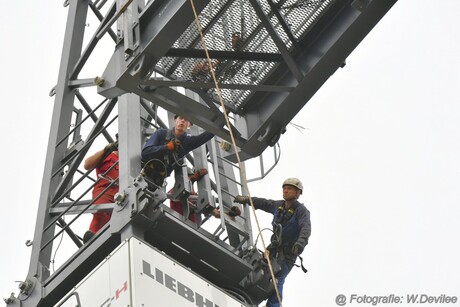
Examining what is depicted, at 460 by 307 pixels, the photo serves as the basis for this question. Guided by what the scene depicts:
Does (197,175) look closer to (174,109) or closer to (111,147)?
(111,147)

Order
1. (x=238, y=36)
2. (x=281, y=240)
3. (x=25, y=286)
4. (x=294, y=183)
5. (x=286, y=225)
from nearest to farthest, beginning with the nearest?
(x=238, y=36)
(x=25, y=286)
(x=281, y=240)
(x=286, y=225)
(x=294, y=183)

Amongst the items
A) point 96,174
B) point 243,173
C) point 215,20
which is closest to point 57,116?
point 96,174

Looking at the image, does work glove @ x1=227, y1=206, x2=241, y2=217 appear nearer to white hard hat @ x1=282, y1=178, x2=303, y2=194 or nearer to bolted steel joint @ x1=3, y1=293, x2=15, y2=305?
white hard hat @ x1=282, y1=178, x2=303, y2=194

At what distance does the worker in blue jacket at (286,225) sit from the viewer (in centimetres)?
2253

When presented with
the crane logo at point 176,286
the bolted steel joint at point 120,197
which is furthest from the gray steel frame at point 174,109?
the crane logo at point 176,286

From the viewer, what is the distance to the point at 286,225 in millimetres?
22844


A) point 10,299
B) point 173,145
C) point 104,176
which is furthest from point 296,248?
point 10,299

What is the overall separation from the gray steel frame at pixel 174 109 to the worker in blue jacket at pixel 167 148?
0.20 meters

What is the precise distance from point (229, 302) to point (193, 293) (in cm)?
80

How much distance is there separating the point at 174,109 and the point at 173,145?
3.82 ft

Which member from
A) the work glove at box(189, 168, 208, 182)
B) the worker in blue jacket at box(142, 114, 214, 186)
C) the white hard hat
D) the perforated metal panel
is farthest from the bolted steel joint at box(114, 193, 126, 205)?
the white hard hat

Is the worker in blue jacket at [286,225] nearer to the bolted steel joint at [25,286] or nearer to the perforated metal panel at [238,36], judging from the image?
the perforated metal panel at [238,36]

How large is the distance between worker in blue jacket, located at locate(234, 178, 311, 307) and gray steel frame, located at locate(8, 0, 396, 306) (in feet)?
1.45

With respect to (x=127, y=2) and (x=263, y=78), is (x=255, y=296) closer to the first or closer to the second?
(x=263, y=78)
